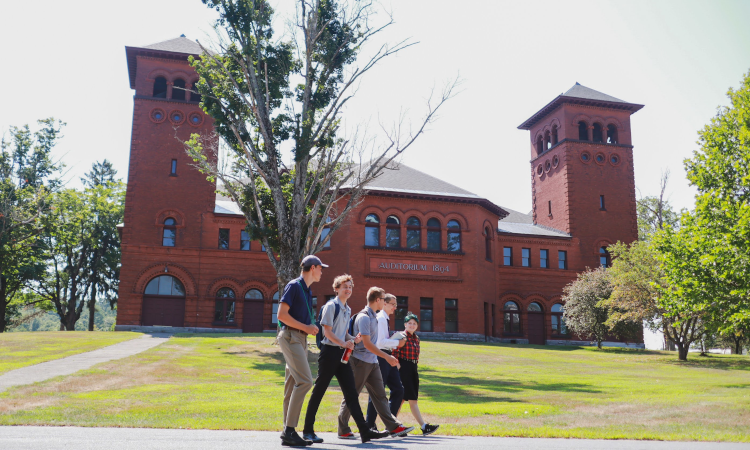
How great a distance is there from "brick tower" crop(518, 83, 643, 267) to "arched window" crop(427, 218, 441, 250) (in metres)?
12.2

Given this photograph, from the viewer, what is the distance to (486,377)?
17797 mm

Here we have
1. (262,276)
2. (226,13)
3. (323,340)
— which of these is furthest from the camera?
(262,276)

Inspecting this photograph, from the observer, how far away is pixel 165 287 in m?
34.4

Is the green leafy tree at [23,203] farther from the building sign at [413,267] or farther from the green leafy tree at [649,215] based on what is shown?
the green leafy tree at [649,215]

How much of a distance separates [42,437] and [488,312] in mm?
32863

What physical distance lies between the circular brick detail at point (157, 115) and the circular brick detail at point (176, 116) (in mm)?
407

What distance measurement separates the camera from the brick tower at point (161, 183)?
1347 inches

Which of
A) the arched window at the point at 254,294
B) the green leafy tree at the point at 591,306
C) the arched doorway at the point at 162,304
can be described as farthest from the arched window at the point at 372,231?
the green leafy tree at the point at 591,306

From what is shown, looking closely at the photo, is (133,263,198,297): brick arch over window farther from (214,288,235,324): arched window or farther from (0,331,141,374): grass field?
(0,331,141,374): grass field

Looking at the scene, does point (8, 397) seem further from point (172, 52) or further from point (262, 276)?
point (172, 52)

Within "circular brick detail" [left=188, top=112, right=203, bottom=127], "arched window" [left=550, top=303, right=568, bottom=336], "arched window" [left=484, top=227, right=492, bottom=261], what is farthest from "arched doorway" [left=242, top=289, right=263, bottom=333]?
"arched window" [left=550, top=303, right=568, bottom=336]

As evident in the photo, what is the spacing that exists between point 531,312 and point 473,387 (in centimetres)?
2661

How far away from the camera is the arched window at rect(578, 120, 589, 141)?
44.7m

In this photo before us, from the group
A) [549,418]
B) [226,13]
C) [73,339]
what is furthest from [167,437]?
[73,339]
